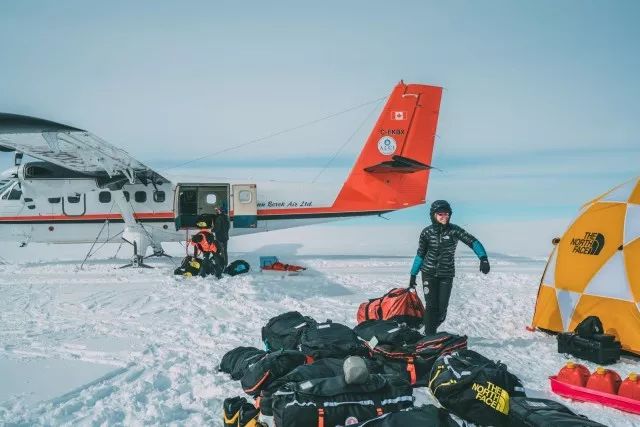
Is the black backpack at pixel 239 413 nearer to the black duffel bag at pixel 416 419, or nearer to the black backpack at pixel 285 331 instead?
the black duffel bag at pixel 416 419

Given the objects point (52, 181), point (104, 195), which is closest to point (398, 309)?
point (104, 195)

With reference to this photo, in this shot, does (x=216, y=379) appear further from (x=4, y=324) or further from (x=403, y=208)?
(x=403, y=208)

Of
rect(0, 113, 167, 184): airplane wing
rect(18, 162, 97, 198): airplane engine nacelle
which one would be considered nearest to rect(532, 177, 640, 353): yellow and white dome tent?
rect(0, 113, 167, 184): airplane wing

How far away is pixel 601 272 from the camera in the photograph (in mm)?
6785

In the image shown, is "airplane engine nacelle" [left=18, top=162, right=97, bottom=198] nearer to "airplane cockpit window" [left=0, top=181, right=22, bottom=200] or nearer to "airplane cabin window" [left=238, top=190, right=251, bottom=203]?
"airplane cockpit window" [left=0, top=181, right=22, bottom=200]

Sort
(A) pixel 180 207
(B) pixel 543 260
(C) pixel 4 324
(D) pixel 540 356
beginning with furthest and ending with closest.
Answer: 1. (B) pixel 543 260
2. (A) pixel 180 207
3. (C) pixel 4 324
4. (D) pixel 540 356

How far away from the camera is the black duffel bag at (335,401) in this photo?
338 cm

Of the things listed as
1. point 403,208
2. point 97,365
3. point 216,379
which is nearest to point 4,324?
point 97,365

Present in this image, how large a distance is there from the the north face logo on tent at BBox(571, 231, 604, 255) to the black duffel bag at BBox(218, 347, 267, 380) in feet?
17.3

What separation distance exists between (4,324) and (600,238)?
9.54 m

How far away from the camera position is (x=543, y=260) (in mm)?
17812

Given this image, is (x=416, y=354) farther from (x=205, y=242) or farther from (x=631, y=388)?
(x=205, y=242)

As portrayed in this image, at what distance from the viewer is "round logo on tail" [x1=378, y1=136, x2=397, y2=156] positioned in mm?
16016

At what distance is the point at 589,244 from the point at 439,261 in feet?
8.10
